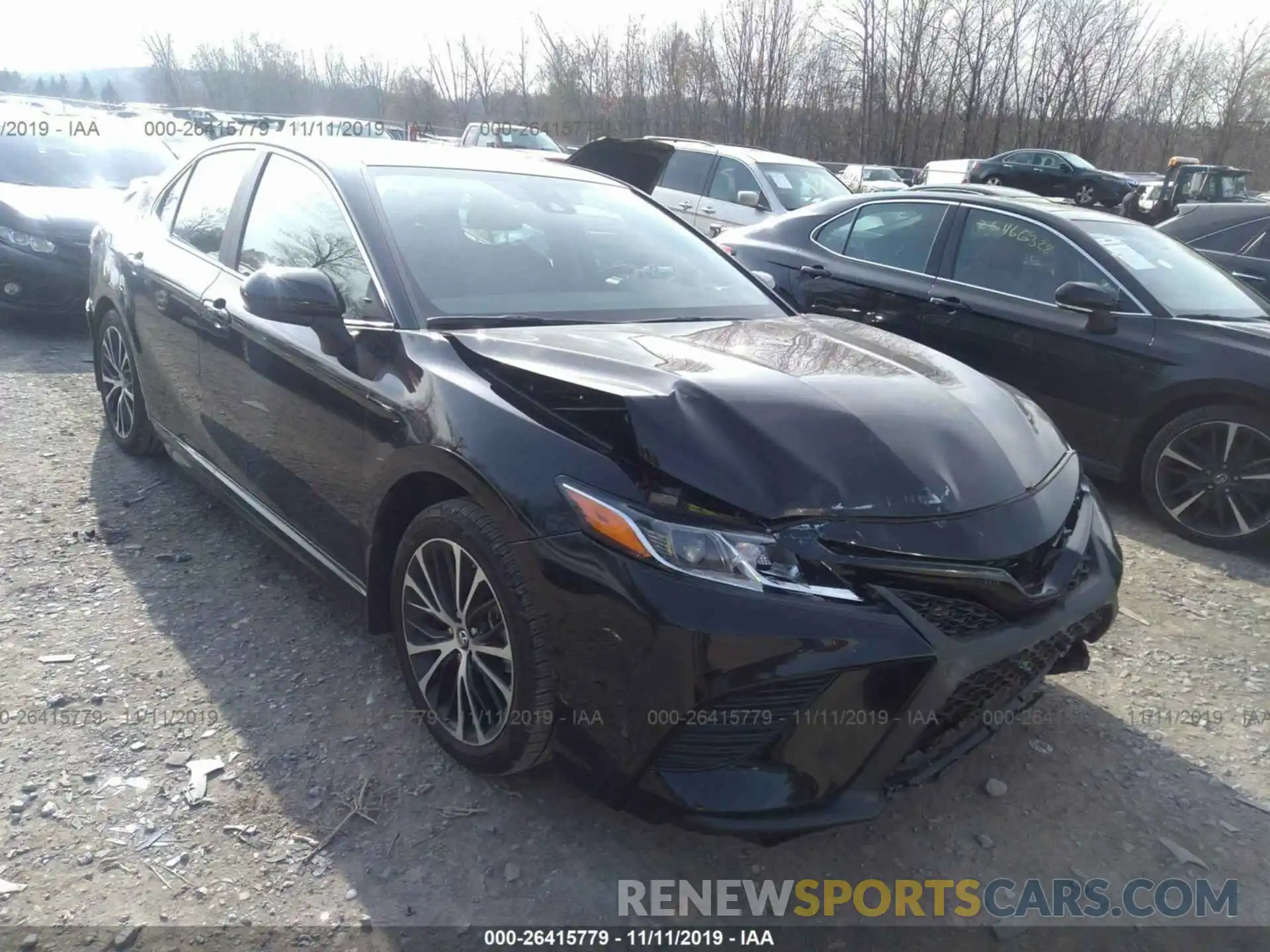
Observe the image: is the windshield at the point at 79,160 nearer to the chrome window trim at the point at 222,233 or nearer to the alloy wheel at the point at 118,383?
the alloy wheel at the point at 118,383

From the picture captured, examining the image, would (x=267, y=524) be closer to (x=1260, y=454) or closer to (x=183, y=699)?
(x=183, y=699)

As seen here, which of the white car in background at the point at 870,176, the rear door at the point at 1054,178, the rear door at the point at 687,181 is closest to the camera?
the rear door at the point at 687,181

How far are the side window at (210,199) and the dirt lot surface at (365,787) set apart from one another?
52.5 inches

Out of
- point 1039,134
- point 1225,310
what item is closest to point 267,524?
point 1225,310

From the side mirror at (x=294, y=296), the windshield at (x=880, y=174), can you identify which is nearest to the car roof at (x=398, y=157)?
the side mirror at (x=294, y=296)

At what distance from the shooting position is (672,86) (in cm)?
3669

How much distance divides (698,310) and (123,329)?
291cm

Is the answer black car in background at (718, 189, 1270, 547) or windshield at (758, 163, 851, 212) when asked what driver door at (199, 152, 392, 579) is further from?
windshield at (758, 163, 851, 212)

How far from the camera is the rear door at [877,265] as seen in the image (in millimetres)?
5562

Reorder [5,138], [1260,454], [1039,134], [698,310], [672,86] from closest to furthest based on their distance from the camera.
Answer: [698,310] < [1260,454] < [5,138] < [1039,134] < [672,86]

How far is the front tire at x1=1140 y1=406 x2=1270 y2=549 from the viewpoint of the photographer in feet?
14.2

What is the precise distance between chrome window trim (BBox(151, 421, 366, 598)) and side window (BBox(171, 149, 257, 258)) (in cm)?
83

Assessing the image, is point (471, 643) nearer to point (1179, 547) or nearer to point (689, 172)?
point (1179, 547)

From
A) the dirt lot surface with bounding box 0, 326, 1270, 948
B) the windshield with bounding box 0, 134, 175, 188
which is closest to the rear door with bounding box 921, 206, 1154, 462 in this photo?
the dirt lot surface with bounding box 0, 326, 1270, 948
